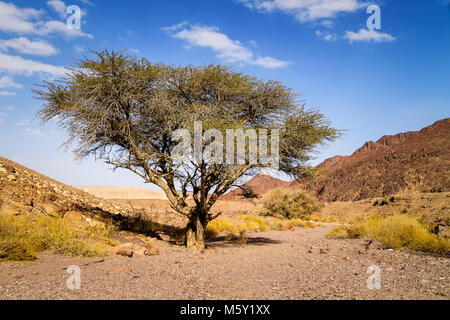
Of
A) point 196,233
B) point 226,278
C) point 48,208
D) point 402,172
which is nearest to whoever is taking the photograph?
point 226,278

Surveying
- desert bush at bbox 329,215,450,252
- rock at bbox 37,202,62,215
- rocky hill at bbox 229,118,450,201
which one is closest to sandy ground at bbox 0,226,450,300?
desert bush at bbox 329,215,450,252

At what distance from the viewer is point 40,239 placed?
6.37m

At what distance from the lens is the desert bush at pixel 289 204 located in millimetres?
25484

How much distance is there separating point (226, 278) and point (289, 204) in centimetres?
2177

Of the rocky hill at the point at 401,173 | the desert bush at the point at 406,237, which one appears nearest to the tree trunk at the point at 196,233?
the desert bush at the point at 406,237

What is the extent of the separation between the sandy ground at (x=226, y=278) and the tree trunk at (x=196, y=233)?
193 cm

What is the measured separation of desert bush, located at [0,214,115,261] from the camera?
5492 mm

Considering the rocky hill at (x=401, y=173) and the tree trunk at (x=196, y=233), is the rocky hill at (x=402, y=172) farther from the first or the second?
the tree trunk at (x=196, y=233)

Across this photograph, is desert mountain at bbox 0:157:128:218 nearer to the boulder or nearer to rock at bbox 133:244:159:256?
the boulder

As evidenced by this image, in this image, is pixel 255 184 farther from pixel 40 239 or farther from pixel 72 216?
pixel 40 239

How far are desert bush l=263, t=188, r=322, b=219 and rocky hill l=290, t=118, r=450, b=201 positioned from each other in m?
7.13

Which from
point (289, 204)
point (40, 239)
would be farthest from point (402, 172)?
point (40, 239)

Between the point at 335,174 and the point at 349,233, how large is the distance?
181 feet

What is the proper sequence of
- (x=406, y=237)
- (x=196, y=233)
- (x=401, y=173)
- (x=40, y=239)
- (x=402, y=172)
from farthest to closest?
(x=402, y=172) < (x=401, y=173) < (x=196, y=233) < (x=406, y=237) < (x=40, y=239)
